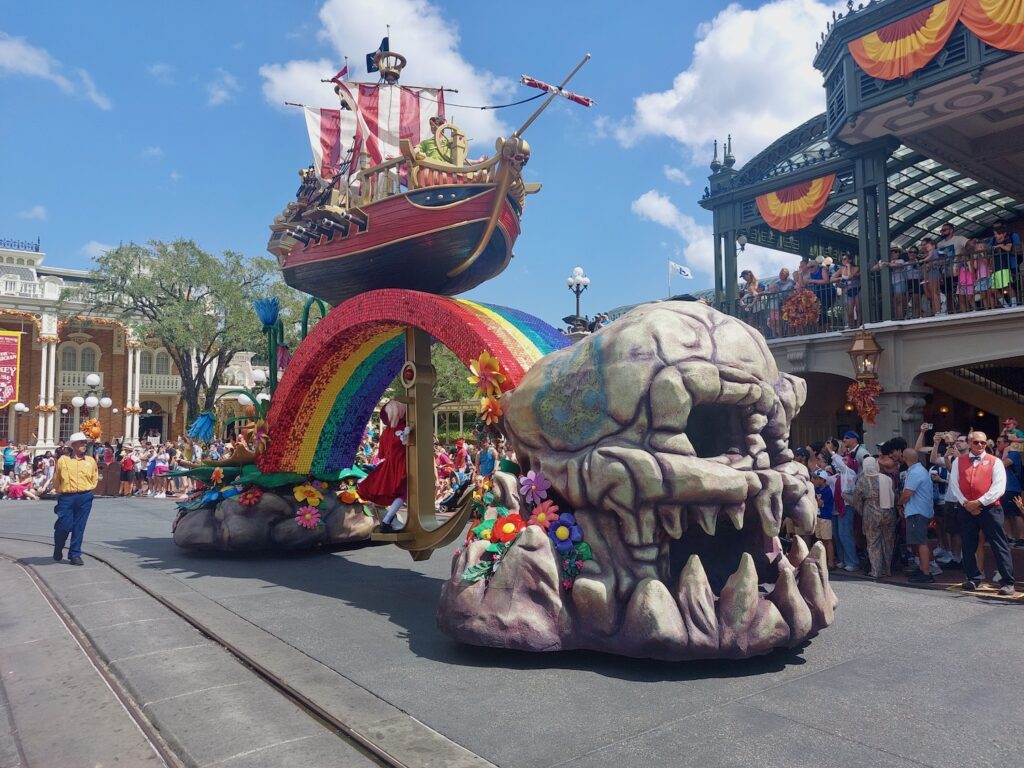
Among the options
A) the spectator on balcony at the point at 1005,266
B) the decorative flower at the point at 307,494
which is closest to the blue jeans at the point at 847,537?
the spectator on balcony at the point at 1005,266

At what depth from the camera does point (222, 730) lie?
3.72 metres

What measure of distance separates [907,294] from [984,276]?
1.22m

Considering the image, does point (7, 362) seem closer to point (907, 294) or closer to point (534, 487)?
point (534, 487)

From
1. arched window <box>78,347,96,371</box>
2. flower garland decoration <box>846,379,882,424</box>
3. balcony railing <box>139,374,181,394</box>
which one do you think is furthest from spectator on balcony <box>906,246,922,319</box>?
arched window <box>78,347,96,371</box>

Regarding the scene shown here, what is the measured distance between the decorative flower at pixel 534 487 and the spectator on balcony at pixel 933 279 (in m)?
9.72

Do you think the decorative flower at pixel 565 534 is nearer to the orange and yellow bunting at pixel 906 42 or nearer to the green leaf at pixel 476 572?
the green leaf at pixel 476 572

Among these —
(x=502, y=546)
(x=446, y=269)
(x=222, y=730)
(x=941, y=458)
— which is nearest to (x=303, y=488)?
(x=446, y=269)

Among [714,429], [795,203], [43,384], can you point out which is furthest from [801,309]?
[43,384]

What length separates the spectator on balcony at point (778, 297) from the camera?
14227 mm

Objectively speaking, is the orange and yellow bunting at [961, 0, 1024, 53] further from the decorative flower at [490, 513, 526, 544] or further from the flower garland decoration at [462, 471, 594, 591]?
the decorative flower at [490, 513, 526, 544]

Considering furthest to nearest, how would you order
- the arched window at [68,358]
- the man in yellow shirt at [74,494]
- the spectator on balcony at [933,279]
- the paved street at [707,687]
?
1. the arched window at [68,358]
2. the spectator on balcony at [933,279]
3. the man in yellow shirt at [74,494]
4. the paved street at [707,687]

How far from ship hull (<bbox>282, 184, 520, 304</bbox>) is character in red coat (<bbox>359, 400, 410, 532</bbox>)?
1.41m

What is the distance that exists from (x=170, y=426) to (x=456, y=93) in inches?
1071

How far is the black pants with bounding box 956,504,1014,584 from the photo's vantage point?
6.44 meters
